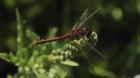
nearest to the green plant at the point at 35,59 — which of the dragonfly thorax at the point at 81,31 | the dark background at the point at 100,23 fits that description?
the dragonfly thorax at the point at 81,31

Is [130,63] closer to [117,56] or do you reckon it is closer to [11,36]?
[117,56]

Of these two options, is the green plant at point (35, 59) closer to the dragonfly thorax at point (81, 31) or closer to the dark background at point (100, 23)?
the dragonfly thorax at point (81, 31)

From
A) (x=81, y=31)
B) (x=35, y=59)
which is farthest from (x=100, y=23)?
(x=81, y=31)

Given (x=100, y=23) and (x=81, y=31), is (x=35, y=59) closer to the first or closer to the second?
(x=81, y=31)

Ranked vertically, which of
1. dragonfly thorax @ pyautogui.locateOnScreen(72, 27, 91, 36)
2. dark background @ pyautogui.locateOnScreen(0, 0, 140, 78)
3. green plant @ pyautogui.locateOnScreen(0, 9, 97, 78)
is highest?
dark background @ pyautogui.locateOnScreen(0, 0, 140, 78)

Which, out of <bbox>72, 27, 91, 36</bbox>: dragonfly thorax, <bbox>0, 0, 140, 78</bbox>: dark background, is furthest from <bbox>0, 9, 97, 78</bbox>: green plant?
<bbox>0, 0, 140, 78</bbox>: dark background

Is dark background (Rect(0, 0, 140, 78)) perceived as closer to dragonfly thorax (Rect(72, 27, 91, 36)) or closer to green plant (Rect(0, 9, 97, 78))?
green plant (Rect(0, 9, 97, 78))

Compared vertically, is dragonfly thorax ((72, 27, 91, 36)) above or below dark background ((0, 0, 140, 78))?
below

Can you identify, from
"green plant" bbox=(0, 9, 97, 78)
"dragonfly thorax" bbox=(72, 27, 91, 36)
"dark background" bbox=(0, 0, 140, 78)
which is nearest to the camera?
"dragonfly thorax" bbox=(72, 27, 91, 36)

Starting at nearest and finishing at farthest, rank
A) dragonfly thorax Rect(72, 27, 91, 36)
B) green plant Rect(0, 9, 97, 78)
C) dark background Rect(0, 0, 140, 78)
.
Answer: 1. dragonfly thorax Rect(72, 27, 91, 36)
2. green plant Rect(0, 9, 97, 78)
3. dark background Rect(0, 0, 140, 78)
